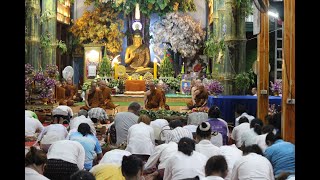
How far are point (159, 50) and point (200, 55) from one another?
6.90 ft

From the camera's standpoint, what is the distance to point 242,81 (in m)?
15.3

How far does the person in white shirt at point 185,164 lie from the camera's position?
17.7 feet

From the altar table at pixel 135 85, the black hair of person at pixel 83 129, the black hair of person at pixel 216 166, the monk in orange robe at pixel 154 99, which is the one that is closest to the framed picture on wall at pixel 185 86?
the altar table at pixel 135 85

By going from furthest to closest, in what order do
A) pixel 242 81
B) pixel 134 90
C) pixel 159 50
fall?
pixel 159 50 → pixel 134 90 → pixel 242 81

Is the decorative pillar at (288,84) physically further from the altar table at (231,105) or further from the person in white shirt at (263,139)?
the altar table at (231,105)

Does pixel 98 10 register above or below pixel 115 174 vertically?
above

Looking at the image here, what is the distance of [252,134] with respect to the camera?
24.8 feet

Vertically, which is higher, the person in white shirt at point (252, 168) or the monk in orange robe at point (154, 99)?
the monk in orange robe at point (154, 99)

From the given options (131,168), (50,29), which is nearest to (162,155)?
(131,168)

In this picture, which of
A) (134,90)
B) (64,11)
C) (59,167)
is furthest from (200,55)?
(59,167)

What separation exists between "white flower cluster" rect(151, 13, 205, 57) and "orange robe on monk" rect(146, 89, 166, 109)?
9.16 metres

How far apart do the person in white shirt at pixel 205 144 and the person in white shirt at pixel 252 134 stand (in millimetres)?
1034
